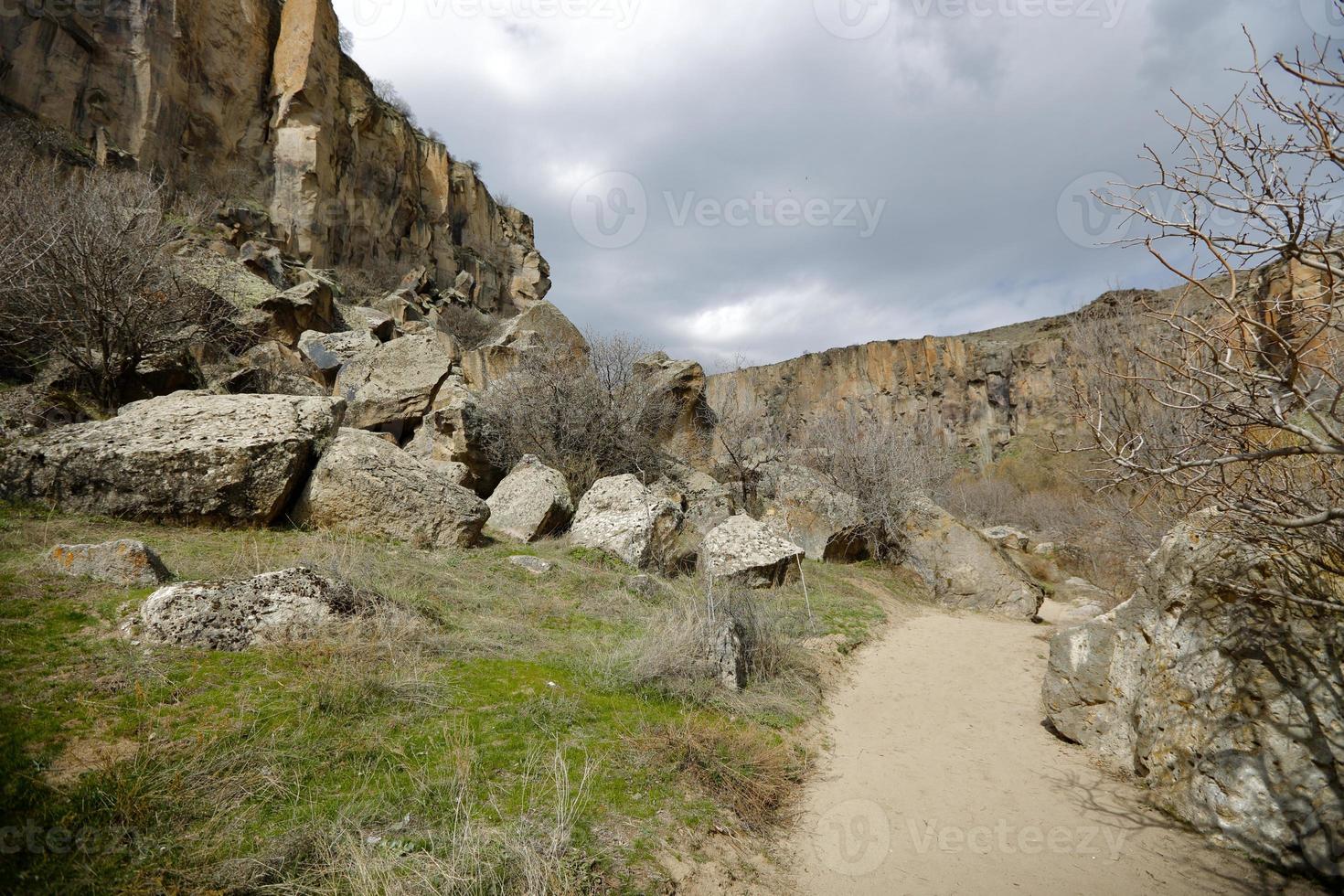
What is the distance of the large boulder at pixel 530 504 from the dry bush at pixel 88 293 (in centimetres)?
531

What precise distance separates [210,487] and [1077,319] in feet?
78.3

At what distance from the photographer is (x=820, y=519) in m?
13.2

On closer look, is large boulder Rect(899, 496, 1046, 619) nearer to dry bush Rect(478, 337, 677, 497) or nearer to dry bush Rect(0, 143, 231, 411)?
dry bush Rect(478, 337, 677, 497)

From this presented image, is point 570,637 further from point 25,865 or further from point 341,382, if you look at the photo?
point 341,382

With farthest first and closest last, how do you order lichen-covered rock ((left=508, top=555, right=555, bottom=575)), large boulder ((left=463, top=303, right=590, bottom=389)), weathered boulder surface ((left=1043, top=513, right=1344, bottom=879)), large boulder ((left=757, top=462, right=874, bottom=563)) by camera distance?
large boulder ((left=463, top=303, right=590, bottom=389)) → large boulder ((left=757, top=462, right=874, bottom=563)) → lichen-covered rock ((left=508, top=555, right=555, bottom=575)) → weathered boulder surface ((left=1043, top=513, right=1344, bottom=879))

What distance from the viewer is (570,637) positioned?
5.41 m

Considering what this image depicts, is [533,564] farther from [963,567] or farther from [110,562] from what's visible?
[963,567]

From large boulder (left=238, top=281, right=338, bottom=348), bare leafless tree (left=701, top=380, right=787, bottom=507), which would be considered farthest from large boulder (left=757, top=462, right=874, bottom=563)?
large boulder (left=238, top=281, right=338, bottom=348)

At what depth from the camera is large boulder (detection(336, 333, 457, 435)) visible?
11.5m

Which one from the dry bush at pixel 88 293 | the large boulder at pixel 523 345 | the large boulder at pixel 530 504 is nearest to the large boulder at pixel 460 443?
the large boulder at pixel 530 504

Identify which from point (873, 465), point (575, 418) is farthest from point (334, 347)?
point (873, 465)

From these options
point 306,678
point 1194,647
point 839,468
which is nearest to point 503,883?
point 306,678

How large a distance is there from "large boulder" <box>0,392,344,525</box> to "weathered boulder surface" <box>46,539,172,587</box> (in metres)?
1.92

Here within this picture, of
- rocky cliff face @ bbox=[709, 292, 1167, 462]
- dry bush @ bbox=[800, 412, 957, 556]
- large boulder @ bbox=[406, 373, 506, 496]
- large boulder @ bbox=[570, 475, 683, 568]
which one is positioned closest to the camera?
large boulder @ bbox=[570, 475, 683, 568]
